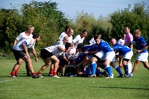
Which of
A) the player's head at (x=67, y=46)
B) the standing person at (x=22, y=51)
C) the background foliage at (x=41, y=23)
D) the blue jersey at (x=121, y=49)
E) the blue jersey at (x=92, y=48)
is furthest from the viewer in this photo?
the background foliage at (x=41, y=23)

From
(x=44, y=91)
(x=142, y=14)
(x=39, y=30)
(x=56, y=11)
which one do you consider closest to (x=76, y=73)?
(x=44, y=91)

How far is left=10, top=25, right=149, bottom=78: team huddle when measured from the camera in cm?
1552

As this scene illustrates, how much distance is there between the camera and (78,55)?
1703 centimetres

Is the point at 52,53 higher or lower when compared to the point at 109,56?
higher

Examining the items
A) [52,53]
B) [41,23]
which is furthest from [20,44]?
[41,23]

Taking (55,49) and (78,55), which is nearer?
(55,49)

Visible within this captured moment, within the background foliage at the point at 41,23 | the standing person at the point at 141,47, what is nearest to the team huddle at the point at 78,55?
the standing person at the point at 141,47

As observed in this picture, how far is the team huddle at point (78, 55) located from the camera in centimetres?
1552

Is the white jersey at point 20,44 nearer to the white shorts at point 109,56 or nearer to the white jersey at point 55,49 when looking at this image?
the white jersey at point 55,49

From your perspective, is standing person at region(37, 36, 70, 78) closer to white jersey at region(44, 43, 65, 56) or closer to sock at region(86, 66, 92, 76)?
white jersey at region(44, 43, 65, 56)

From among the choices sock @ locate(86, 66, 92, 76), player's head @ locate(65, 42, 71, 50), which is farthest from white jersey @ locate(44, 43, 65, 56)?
sock @ locate(86, 66, 92, 76)

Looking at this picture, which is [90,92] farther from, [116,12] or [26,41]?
[116,12]

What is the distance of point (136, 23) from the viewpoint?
51969 millimetres

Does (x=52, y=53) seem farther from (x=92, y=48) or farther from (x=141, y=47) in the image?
(x=141, y=47)
